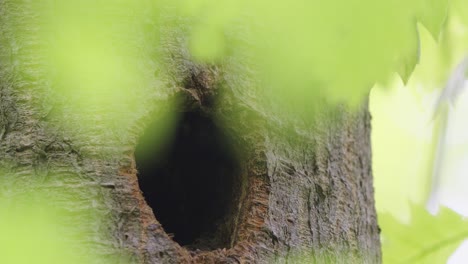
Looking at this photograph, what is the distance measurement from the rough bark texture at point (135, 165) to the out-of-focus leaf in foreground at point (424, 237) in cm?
16

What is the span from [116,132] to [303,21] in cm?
26

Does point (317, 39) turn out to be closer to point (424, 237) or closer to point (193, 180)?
point (193, 180)

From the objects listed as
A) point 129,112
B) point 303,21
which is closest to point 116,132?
point 129,112

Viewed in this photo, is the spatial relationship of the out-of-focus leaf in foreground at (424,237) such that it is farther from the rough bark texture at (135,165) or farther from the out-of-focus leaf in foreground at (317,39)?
the out-of-focus leaf in foreground at (317,39)

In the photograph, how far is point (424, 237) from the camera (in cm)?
119

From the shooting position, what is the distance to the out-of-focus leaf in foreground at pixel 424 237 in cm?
114

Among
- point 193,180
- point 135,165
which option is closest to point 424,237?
point 193,180

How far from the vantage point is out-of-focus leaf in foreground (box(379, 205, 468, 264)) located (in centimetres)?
114

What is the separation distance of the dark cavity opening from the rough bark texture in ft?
0.03

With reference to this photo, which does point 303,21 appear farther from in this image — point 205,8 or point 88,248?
point 88,248

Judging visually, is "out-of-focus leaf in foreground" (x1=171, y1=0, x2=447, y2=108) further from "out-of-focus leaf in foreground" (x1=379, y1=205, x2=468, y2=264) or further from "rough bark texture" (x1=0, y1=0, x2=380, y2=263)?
"out-of-focus leaf in foreground" (x1=379, y1=205, x2=468, y2=264)

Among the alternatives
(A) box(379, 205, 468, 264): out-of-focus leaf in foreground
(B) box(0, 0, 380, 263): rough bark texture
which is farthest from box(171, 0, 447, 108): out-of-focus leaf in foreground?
(A) box(379, 205, 468, 264): out-of-focus leaf in foreground

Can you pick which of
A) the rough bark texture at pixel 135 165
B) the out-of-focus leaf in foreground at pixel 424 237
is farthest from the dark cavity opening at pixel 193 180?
the out-of-focus leaf in foreground at pixel 424 237

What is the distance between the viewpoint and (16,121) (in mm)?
840
